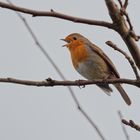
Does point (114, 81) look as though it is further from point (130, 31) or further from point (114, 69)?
point (114, 69)

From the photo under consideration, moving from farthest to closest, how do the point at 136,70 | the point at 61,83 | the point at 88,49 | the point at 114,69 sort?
the point at 88,49 < the point at 114,69 < the point at 61,83 < the point at 136,70

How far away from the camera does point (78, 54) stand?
713 centimetres

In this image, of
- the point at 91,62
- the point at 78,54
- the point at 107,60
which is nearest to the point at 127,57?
the point at 107,60

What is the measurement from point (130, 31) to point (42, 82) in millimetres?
780

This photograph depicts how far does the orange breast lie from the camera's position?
7.01 meters

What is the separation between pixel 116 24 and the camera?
8.67 ft

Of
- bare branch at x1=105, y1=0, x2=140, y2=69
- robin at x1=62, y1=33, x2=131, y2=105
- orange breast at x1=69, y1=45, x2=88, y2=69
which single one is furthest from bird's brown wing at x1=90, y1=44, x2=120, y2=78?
bare branch at x1=105, y1=0, x2=140, y2=69

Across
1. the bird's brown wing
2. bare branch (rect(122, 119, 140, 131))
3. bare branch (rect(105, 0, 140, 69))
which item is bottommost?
bare branch (rect(122, 119, 140, 131))

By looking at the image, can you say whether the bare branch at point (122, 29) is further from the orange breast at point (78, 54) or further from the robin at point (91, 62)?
the orange breast at point (78, 54)

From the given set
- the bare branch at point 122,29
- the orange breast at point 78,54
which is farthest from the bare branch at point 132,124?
the orange breast at point 78,54

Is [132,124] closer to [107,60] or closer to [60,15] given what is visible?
[60,15]

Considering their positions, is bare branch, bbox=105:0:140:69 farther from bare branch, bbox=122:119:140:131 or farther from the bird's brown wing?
the bird's brown wing

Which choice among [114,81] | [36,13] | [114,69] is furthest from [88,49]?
[36,13]

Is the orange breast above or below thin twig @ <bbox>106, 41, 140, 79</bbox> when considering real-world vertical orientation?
above
